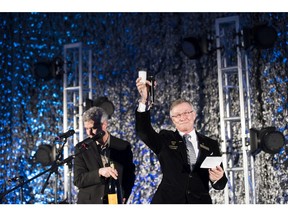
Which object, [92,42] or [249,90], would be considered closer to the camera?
[249,90]

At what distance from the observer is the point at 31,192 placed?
7.34m

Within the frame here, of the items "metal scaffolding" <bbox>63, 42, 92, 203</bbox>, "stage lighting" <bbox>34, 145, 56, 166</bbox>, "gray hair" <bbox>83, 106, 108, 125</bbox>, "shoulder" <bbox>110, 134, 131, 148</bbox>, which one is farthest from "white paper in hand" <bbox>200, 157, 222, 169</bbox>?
"stage lighting" <bbox>34, 145, 56, 166</bbox>

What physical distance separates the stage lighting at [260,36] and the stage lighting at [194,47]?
0.54 metres

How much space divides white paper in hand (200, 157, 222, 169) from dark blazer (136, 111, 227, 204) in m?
0.19

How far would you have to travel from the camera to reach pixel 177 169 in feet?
13.0

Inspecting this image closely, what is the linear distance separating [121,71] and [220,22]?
1.51 metres

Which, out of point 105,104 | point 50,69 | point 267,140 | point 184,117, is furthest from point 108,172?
point 50,69

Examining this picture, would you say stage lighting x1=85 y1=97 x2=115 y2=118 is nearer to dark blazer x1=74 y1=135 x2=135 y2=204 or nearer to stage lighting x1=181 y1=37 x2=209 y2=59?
stage lighting x1=181 y1=37 x2=209 y2=59

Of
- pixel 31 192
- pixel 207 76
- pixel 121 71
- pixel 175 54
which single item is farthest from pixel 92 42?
pixel 31 192

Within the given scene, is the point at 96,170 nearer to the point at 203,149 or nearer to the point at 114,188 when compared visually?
the point at 114,188

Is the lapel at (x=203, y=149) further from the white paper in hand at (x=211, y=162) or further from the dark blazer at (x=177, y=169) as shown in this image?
the white paper in hand at (x=211, y=162)

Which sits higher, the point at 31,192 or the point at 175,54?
the point at 175,54

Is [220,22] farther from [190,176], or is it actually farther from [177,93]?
[190,176]

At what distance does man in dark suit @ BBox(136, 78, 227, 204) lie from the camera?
3.84m
